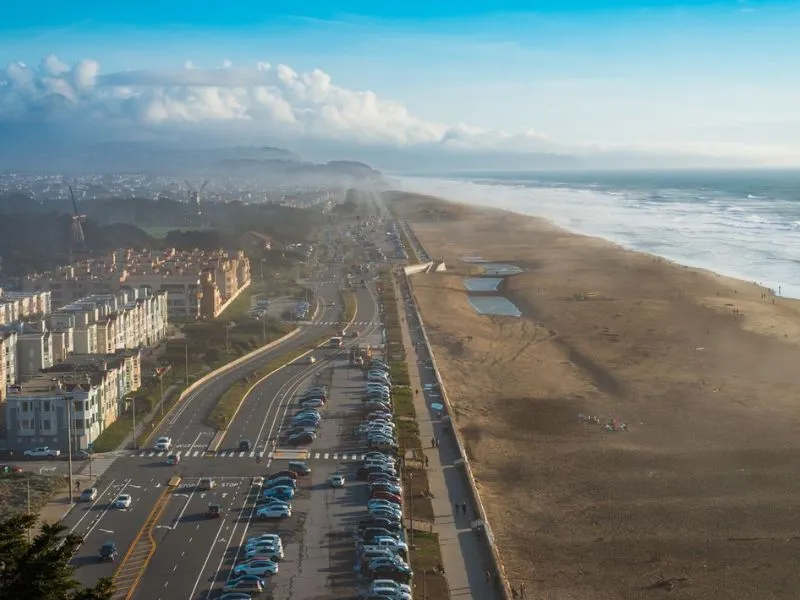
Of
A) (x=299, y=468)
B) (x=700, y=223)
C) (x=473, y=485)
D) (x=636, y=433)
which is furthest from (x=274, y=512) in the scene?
(x=700, y=223)

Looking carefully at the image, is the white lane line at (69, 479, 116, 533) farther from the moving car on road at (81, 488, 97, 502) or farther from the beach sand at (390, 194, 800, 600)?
the beach sand at (390, 194, 800, 600)

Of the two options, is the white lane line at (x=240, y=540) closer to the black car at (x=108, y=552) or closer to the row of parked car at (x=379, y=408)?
the black car at (x=108, y=552)

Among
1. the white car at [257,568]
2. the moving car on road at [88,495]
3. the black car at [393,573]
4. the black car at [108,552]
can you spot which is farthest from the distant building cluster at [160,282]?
the black car at [393,573]

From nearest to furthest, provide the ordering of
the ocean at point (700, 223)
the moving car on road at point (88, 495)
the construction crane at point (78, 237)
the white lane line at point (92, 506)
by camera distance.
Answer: the white lane line at point (92, 506) < the moving car on road at point (88, 495) < the ocean at point (700, 223) < the construction crane at point (78, 237)

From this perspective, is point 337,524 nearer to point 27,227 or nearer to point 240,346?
point 240,346

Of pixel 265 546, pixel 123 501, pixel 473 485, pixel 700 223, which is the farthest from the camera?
pixel 700 223

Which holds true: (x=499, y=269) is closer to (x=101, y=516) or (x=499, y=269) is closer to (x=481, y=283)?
(x=481, y=283)
